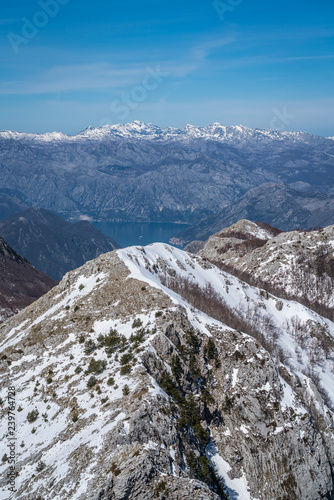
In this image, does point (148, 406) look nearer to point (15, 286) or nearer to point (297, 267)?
point (297, 267)

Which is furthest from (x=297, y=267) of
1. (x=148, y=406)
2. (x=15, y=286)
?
(x=148, y=406)

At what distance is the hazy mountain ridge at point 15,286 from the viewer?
148000mm

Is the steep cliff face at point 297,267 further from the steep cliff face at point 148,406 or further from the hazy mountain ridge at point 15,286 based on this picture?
the hazy mountain ridge at point 15,286

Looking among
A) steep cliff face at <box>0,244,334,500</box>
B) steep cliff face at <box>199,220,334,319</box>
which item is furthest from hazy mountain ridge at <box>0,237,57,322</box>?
steep cliff face at <box>199,220,334,319</box>

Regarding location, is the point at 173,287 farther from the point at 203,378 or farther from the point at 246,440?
the point at 246,440

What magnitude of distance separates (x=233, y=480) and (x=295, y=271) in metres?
125

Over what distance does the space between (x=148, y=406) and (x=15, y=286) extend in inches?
6149

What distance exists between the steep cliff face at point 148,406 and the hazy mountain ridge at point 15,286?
3306 inches

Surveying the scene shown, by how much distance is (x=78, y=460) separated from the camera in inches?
1283

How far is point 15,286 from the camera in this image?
573 ft

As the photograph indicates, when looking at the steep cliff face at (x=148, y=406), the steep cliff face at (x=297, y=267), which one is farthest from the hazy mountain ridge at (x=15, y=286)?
the steep cliff face at (x=297, y=267)

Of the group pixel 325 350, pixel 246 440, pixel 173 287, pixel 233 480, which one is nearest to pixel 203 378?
pixel 246 440

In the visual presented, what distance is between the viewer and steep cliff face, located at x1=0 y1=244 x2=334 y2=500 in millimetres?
32000

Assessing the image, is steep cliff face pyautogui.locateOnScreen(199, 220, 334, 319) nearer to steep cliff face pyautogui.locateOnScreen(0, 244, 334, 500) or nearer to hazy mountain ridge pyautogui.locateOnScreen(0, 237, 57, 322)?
steep cliff face pyautogui.locateOnScreen(0, 244, 334, 500)
